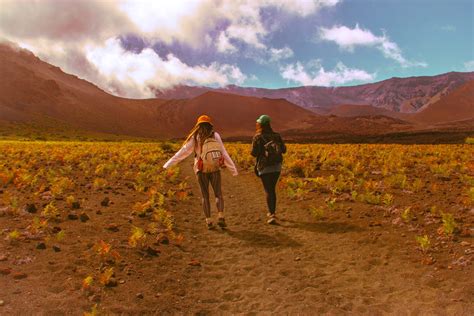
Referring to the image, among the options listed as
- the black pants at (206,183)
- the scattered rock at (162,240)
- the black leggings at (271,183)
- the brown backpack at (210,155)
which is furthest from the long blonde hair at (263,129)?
the scattered rock at (162,240)

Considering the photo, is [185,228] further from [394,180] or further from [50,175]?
[50,175]

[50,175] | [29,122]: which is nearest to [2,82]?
[29,122]

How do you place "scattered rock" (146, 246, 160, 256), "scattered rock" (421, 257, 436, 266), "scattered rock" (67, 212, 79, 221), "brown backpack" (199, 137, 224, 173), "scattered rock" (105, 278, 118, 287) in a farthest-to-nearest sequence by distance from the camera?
"scattered rock" (67, 212, 79, 221) → "brown backpack" (199, 137, 224, 173) → "scattered rock" (146, 246, 160, 256) → "scattered rock" (421, 257, 436, 266) → "scattered rock" (105, 278, 118, 287)

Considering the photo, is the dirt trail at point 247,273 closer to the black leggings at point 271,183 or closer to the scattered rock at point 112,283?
the scattered rock at point 112,283

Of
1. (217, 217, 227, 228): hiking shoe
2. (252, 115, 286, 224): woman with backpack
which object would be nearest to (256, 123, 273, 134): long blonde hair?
(252, 115, 286, 224): woman with backpack

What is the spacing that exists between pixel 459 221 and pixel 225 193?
6.86 m

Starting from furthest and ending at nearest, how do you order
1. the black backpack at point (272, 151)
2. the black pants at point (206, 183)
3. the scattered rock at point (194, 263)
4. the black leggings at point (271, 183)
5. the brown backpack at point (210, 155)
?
the black leggings at point (271, 183) → the black backpack at point (272, 151) → the black pants at point (206, 183) → the brown backpack at point (210, 155) → the scattered rock at point (194, 263)

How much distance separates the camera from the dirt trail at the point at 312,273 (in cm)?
487

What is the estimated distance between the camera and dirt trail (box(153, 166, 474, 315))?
487 centimetres

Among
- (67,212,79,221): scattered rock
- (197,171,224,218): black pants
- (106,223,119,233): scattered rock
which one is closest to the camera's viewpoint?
(106,223,119,233): scattered rock

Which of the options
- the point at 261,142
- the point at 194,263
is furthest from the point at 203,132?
the point at 194,263

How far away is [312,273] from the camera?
231 inches

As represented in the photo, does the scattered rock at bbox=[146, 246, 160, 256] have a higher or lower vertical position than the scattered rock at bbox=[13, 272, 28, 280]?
lower

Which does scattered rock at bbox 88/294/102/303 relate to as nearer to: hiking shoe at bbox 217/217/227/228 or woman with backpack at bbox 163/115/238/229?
woman with backpack at bbox 163/115/238/229
